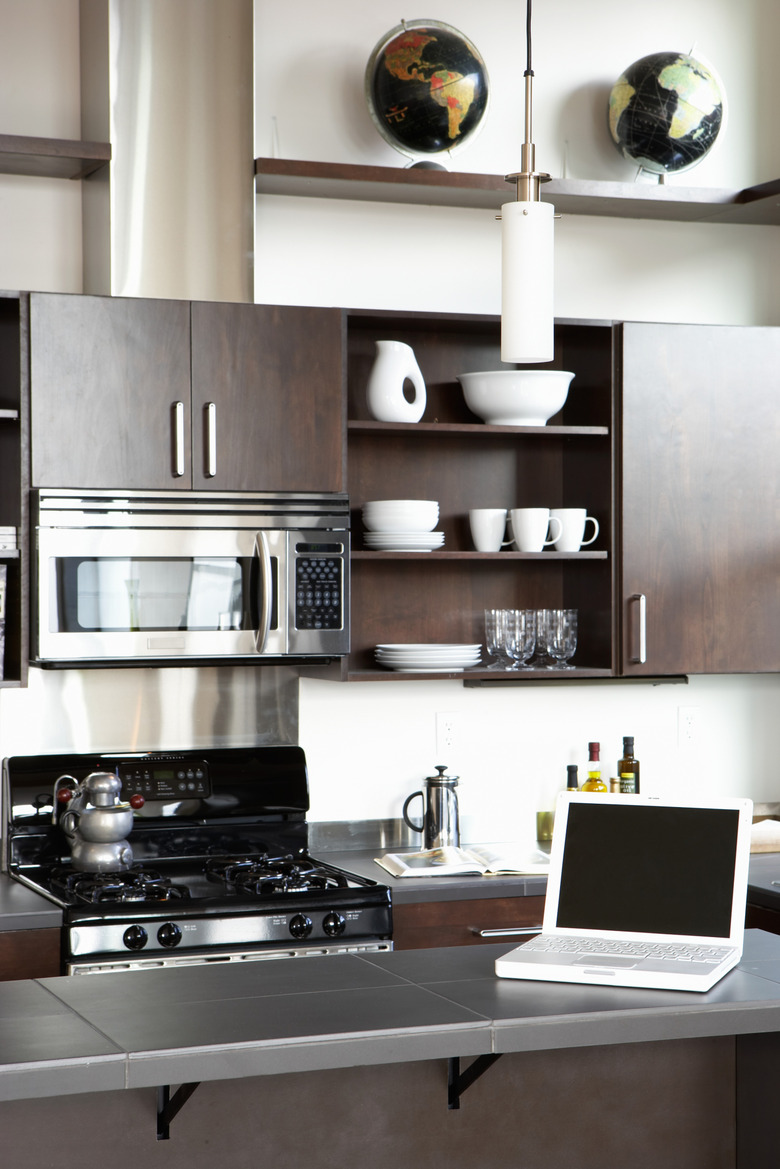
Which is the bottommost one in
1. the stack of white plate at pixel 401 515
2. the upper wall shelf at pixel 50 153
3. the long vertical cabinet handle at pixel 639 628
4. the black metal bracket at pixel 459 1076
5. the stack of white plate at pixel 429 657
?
the black metal bracket at pixel 459 1076

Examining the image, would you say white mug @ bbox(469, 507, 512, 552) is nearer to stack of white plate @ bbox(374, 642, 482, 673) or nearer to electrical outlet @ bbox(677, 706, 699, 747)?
stack of white plate @ bbox(374, 642, 482, 673)

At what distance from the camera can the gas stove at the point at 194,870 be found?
2979 mm

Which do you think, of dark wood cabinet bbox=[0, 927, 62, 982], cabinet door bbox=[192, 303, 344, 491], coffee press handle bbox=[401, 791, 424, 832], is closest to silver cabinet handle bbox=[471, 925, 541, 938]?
coffee press handle bbox=[401, 791, 424, 832]

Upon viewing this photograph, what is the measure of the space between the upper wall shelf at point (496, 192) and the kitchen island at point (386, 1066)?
2.11m

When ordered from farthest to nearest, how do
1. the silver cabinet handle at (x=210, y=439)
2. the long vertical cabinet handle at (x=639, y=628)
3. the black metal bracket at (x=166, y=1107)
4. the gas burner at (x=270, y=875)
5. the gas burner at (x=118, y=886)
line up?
the long vertical cabinet handle at (x=639, y=628) → the silver cabinet handle at (x=210, y=439) → the gas burner at (x=270, y=875) → the gas burner at (x=118, y=886) → the black metal bracket at (x=166, y=1107)

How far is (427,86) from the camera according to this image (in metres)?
3.50

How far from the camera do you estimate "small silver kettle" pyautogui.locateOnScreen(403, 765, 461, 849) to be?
3641 millimetres

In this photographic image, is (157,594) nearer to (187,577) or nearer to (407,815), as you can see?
(187,577)

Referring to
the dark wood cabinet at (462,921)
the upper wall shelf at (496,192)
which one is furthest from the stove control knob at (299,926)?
the upper wall shelf at (496,192)

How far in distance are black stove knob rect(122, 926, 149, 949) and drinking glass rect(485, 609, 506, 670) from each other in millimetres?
1193

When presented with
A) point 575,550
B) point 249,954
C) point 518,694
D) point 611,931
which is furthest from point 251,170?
point 611,931

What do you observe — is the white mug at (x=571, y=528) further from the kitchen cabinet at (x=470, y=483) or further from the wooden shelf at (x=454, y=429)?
the wooden shelf at (x=454, y=429)

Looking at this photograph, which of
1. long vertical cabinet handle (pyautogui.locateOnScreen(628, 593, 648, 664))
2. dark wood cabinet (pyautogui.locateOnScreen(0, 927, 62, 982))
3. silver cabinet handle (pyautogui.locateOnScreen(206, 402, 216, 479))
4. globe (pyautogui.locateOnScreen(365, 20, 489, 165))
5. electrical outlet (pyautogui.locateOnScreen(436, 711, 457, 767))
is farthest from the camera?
electrical outlet (pyautogui.locateOnScreen(436, 711, 457, 767))

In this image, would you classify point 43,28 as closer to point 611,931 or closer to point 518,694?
point 518,694
